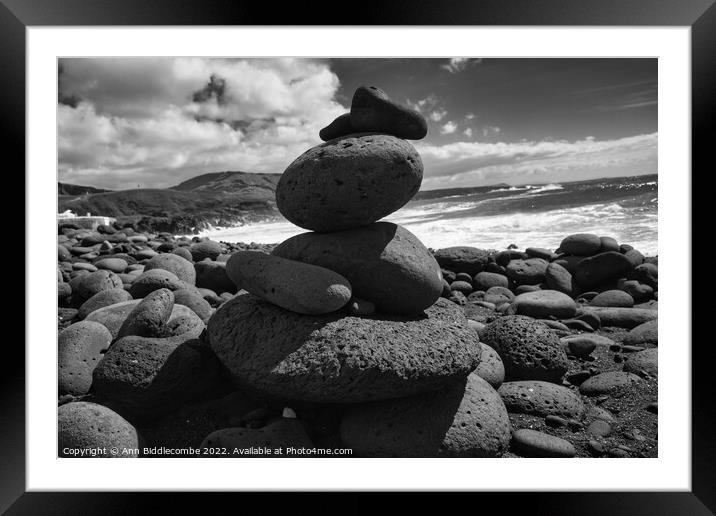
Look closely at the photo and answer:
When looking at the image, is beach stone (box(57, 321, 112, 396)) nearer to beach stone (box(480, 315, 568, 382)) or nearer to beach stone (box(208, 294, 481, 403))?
beach stone (box(208, 294, 481, 403))

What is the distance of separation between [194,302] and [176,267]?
6.55 ft

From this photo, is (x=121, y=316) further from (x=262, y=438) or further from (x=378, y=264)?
(x=378, y=264)

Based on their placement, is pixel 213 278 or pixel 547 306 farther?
pixel 213 278

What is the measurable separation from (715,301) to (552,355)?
58.4 inches

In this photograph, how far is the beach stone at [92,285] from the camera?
247 inches

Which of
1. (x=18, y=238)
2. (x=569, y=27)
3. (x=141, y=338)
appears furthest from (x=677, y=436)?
(x=18, y=238)

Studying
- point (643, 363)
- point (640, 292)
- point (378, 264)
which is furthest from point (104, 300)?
point (640, 292)

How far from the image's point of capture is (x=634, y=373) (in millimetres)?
4379

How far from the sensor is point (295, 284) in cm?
321

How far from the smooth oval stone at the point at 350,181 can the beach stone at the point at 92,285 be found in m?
3.96

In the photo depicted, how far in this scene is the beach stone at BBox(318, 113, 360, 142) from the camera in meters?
3.75

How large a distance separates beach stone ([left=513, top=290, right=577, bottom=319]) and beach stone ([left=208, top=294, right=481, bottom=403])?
126 inches

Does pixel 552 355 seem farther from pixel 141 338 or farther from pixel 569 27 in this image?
pixel 141 338

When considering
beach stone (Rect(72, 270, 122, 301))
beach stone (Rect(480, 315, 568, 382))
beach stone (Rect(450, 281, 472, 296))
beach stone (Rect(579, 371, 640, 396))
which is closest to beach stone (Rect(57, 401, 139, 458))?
beach stone (Rect(480, 315, 568, 382))
